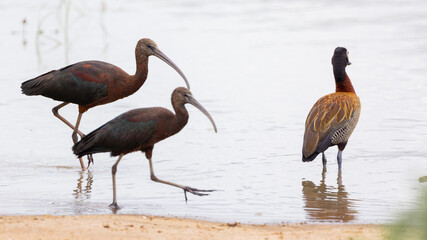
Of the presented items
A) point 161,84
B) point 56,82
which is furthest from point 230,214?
point 161,84

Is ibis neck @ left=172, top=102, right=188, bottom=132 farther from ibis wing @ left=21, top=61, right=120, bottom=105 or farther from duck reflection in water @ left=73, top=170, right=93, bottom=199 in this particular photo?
ibis wing @ left=21, top=61, right=120, bottom=105

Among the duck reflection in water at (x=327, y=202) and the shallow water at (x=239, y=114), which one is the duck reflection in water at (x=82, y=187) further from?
the duck reflection in water at (x=327, y=202)

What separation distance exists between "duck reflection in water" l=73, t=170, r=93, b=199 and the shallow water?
0.02 m

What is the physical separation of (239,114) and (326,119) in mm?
2909

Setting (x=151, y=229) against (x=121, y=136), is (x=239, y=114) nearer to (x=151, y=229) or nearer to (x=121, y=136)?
(x=121, y=136)

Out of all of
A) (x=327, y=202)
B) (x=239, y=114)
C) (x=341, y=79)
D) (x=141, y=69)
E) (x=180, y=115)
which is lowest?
(x=327, y=202)

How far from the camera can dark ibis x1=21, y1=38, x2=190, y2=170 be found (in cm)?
912

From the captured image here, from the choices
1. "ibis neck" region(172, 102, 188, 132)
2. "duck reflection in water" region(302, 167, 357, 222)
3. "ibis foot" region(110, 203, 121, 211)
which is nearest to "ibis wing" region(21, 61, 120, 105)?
"ibis neck" region(172, 102, 188, 132)

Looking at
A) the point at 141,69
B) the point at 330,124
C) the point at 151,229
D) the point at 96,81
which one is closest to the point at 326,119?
the point at 330,124

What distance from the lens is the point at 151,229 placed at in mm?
6273

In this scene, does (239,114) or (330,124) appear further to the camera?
(239,114)

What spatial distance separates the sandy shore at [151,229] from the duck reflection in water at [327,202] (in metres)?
0.48

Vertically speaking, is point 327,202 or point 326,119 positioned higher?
point 326,119

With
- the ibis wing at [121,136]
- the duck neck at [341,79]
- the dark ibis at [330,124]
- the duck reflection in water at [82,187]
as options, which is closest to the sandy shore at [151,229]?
the ibis wing at [121,136]
